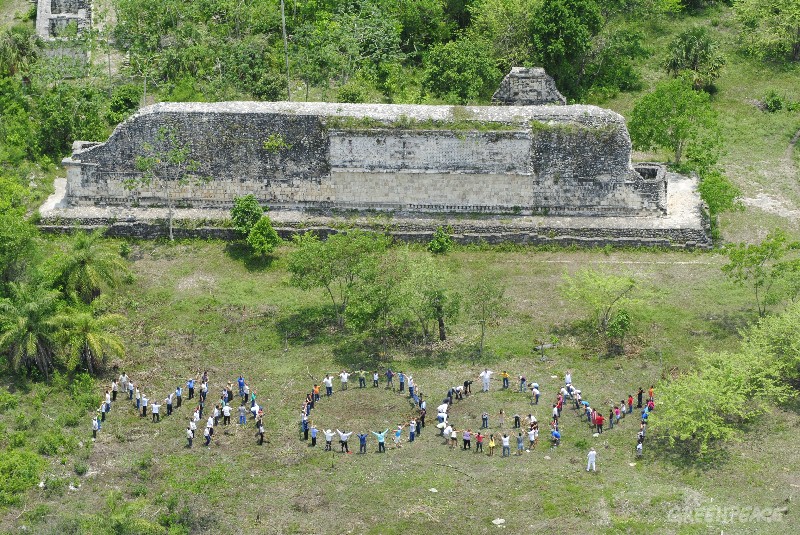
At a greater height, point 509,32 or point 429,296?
point 509,32

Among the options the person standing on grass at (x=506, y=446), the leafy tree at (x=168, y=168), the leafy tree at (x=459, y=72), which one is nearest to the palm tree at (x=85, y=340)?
the leafy tree at (x=168, y=168)

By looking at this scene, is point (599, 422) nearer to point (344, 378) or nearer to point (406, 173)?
point (344, 378)

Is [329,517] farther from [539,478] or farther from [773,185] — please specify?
[773,185]

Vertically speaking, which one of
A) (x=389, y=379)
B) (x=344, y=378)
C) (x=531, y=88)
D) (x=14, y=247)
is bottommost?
(x=389, y=379)

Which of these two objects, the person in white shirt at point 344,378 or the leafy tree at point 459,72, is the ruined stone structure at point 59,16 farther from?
the person in white shirt at point 344,378

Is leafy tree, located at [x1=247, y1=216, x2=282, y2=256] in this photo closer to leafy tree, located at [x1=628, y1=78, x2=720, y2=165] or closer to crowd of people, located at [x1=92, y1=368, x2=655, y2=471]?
crowd of people, located at [x1=92, y1=368, x2=655, y2=471]

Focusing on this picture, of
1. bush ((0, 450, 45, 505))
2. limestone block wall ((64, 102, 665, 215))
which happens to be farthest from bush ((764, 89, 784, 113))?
bush ((0, 450, 45, 505))

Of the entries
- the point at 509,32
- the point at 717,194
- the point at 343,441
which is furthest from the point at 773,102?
the point at 343,441
